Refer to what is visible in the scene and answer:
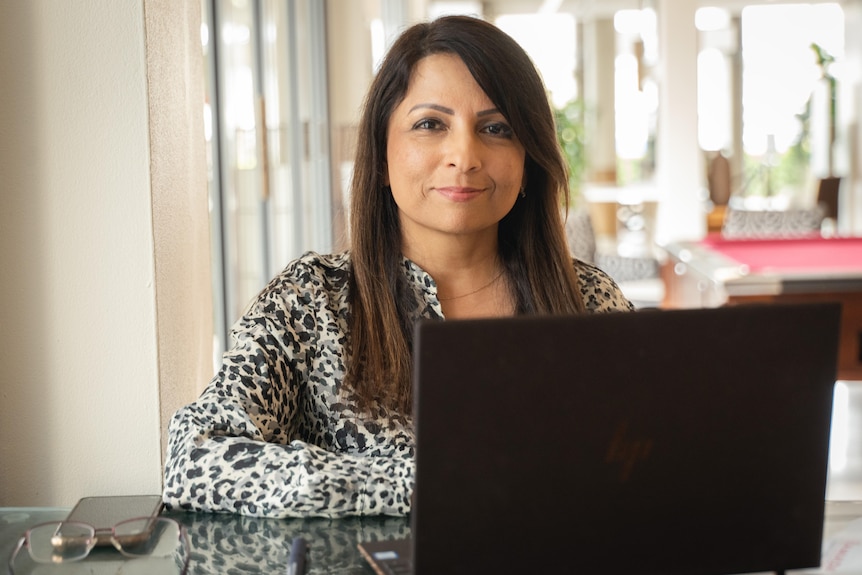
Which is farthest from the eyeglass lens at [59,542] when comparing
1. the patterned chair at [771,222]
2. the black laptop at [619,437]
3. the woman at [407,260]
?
the patterned chair at [771,222]

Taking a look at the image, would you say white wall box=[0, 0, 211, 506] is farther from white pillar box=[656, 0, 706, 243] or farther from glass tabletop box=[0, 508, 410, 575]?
white pillar box=[656, 0, 706, 243]

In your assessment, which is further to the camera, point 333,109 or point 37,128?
point 333,109

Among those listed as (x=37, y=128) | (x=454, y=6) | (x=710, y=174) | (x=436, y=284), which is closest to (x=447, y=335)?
(x=436, y=284)

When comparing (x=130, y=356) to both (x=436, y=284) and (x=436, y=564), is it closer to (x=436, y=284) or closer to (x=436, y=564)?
(x=436, y=284)

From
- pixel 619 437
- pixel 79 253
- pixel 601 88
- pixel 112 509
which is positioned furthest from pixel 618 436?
pixel 601 88

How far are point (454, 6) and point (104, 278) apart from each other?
11.9 meters

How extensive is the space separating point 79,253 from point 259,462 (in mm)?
560

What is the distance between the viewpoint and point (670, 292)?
521 cm

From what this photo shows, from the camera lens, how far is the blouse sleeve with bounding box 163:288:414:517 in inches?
51.6

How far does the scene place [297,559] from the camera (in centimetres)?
106

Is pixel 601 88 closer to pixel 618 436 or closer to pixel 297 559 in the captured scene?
pixel 297 559

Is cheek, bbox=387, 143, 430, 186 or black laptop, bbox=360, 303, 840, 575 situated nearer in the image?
black laptop, bbox=360, 303, 840, 575

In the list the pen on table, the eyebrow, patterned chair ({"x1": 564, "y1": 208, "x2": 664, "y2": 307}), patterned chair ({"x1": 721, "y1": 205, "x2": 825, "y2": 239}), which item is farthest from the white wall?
patterned chair ({"x1": 721, "y1": 205, "x2": 825, "y2": 239})

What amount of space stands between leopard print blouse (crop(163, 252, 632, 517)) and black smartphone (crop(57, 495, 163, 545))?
2.6 inches
